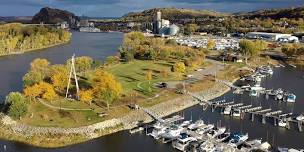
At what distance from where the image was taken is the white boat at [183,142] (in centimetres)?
2744

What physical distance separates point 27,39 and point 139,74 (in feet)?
159

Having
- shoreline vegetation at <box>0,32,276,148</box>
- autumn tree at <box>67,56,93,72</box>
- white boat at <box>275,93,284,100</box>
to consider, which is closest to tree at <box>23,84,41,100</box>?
shoreline vegetation at <box>0,32,276,148</box>

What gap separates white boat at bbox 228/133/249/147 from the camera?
27764 mm

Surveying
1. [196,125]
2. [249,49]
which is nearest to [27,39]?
[249,49]

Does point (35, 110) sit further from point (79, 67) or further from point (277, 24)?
point (277, 24)

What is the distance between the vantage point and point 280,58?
67000 millimetres

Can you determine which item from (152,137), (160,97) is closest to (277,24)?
(160,97)

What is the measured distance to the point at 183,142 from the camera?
27734 mm

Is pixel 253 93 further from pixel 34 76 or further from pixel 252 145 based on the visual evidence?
pixel 34 76

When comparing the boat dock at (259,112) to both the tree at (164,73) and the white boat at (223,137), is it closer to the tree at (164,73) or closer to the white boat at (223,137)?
the white boat at (223,137)

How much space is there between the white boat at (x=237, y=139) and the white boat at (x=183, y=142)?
8.52 feet

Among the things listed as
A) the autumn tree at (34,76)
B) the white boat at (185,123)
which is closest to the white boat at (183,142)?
the white boat at (185,123)

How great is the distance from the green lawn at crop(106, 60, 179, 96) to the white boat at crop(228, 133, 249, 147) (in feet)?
40.0

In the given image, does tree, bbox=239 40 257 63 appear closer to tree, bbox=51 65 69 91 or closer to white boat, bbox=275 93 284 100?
white boat, bbox=275 93 284 100
